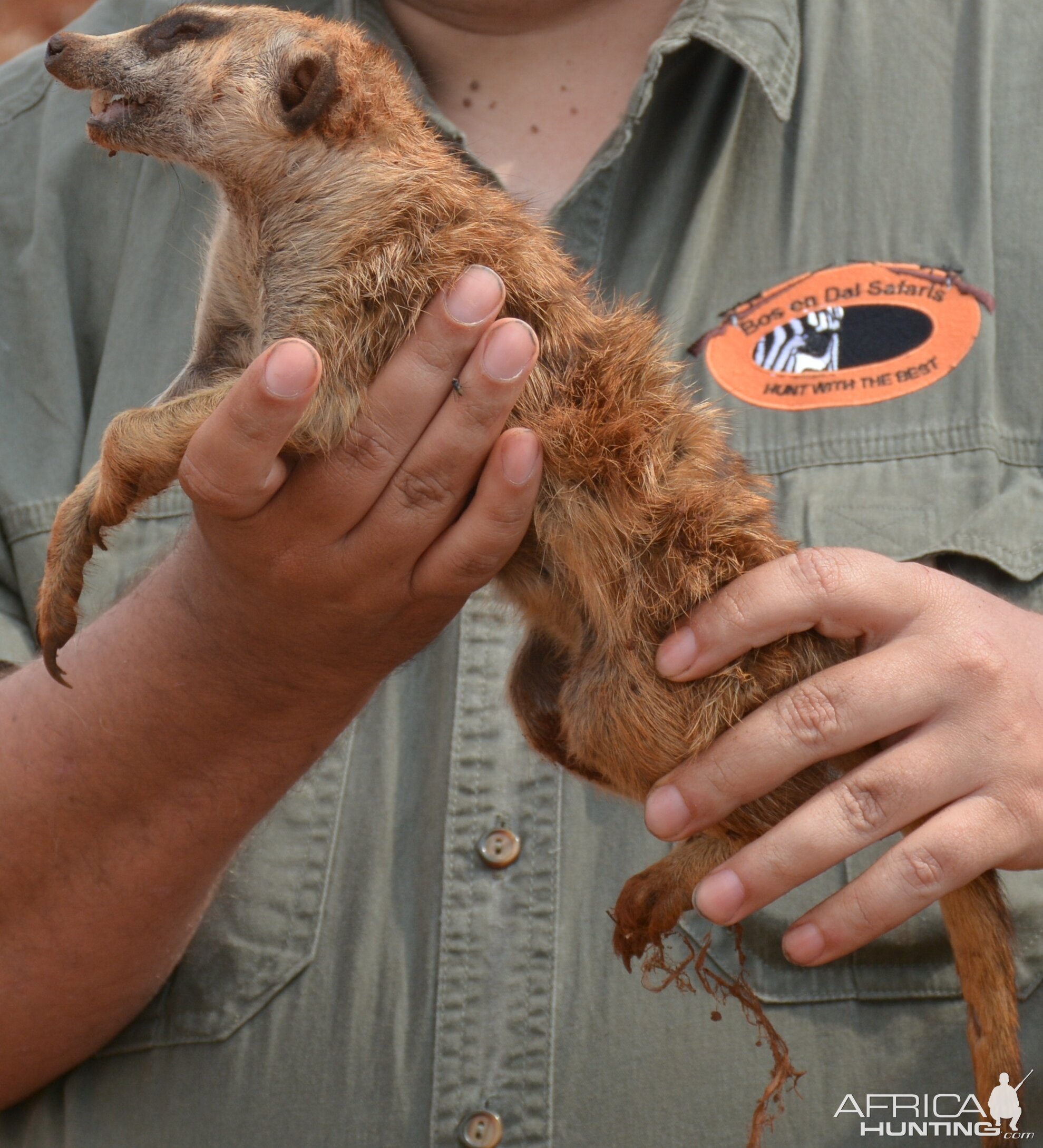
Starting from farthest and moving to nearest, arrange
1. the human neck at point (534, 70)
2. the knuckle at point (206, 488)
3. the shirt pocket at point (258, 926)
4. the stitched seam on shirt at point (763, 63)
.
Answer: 1. the human neck at point (534, 70)
2. the stitched seam on shirt at point (763, 63)
3. the shirt pocket at point (258, 926)
4. the knuckle at point (206, 488)

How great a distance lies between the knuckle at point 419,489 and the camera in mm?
1976

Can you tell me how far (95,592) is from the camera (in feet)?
9.34

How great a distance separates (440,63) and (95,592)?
1.70 meters

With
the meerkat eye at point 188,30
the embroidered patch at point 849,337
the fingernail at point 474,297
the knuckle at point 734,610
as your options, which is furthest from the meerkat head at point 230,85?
the knuckle at point 734,610

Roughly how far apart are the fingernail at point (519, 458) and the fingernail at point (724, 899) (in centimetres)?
72

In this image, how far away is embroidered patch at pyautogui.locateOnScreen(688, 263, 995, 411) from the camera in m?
2.51

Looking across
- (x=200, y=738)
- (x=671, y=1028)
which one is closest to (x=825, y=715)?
(x=671, y=1028)

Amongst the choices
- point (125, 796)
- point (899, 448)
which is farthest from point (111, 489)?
point (899, 448)

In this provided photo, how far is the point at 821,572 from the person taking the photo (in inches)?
74.3

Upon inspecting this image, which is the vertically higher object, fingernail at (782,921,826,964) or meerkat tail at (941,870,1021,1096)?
fingernail at (782,921,826,964)

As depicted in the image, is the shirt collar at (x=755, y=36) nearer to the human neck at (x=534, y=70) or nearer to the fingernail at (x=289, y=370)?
the human neck at (x=534, y=70)

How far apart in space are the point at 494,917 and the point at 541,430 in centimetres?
99

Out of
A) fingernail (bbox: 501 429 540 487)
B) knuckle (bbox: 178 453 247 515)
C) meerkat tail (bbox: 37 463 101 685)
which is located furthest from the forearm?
fingernail (bbox: 501 429 540 487)

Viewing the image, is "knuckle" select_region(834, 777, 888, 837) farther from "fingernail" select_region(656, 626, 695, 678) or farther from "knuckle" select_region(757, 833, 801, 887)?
"fingernail" select_region(656, 626, 695, 678)
